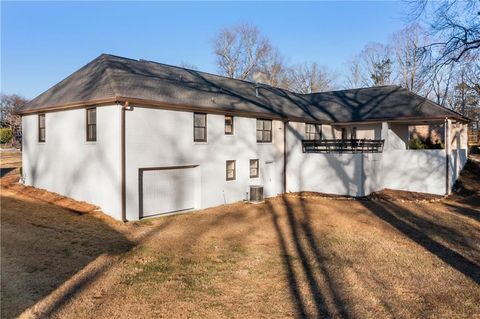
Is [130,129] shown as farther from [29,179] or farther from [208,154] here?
[29,179]

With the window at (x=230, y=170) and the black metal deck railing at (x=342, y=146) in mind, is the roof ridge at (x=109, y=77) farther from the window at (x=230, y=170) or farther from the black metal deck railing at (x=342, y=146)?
the black metal deck railing at (x=342, y=146)

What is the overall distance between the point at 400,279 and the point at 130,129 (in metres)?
9.61

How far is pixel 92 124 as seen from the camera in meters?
14.0

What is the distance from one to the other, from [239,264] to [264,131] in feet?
38.9

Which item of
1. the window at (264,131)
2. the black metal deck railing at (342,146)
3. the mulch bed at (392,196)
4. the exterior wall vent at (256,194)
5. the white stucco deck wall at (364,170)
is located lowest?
the mulch bed at (392,196)

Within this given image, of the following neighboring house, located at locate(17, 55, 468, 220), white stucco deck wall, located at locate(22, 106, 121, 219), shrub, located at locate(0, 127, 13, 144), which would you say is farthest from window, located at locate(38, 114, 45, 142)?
shrub, located at locate(0, 127, 13, 144)

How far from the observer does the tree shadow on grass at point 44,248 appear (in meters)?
6.46

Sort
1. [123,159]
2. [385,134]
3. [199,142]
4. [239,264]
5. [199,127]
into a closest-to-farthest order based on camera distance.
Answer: [239,264]
[123,159]
[199,142]
[199,127]
[385,134]

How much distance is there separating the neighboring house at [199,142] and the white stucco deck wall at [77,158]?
42 mm

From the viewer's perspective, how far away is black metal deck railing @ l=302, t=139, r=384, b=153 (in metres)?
19.6

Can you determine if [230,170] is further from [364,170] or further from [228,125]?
[364,170]

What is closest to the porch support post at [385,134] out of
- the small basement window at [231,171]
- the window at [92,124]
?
the small basement window at [231,171]

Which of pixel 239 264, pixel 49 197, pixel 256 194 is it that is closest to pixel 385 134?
A: pixel 256 194

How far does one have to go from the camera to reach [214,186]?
54.3ft
